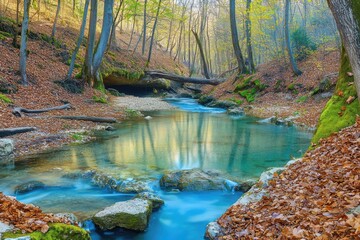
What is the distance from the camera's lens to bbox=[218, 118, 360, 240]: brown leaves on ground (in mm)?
4211

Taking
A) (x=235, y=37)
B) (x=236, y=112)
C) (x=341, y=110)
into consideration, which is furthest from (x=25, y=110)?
(x=235, y=37)

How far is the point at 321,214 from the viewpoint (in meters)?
4.55

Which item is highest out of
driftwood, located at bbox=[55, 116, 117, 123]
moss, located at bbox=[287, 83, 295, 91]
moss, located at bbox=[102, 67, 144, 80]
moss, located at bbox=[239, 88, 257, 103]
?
moss, located at bbox=[102, 67, 144, 80]

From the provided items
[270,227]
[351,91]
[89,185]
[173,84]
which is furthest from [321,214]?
[173,84]

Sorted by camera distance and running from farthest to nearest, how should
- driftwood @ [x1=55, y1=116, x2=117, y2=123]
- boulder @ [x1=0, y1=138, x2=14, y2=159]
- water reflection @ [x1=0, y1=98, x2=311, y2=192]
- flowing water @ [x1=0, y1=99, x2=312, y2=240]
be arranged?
driftwood @ [x1=55, y1=116, x2=117, y2=123], boulder @ [x1=0, y1=138, x2=14, y2=159], water reflection @ [x1=0, y1=98, x2=311, y2=192], flowing water @ [x1=0, y1=99, x2=312, y2=240]

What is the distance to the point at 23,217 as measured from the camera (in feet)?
14.0

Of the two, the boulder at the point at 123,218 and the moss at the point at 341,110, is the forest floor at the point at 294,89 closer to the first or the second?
the moss at the point at 341,110

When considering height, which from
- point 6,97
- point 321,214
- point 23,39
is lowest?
point 321,214

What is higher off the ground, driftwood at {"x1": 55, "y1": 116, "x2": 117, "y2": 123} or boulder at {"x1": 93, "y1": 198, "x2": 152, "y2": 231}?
driftwood at {"x1": 55, "y1": 116, "x2": 117, "y2": 123}

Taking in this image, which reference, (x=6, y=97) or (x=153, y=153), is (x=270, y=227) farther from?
(x=6, y=97)

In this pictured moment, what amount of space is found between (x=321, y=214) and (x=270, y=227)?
2.45ft

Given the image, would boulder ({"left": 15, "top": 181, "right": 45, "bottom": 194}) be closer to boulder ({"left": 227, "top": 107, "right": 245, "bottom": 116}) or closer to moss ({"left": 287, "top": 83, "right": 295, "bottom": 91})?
boulder ({"left": 227, "top": 107, "right": 245, "bottom": 116})

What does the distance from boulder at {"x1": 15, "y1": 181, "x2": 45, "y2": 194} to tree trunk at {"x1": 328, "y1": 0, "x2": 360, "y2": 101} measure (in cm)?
736

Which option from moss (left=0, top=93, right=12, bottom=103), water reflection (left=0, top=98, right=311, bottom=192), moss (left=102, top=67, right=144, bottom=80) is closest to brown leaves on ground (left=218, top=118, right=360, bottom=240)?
water reflection (left=0, top=98, right=311, bottom=192)
